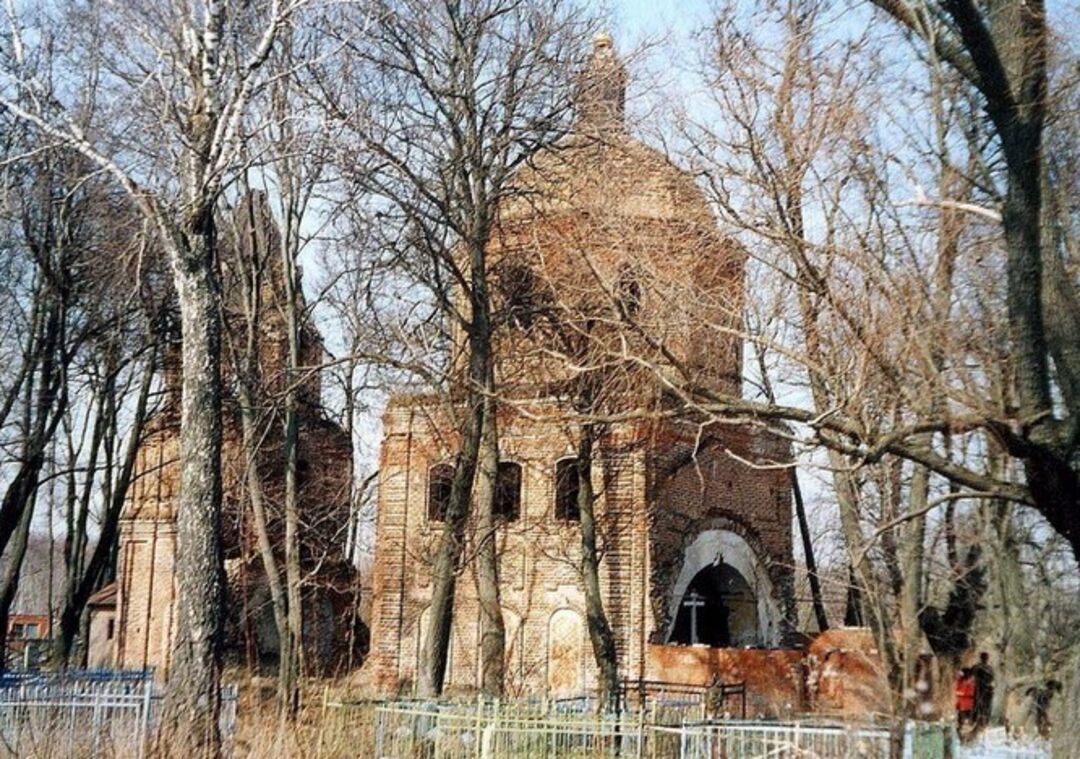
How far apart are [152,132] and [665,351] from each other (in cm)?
556

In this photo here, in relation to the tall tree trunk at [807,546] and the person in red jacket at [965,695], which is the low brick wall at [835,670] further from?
the person in red jacket at [965,695]

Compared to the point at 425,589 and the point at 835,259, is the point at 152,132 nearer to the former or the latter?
the point at 835,259

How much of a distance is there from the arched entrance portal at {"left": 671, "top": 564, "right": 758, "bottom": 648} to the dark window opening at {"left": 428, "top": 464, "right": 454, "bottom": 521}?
18.0 ft

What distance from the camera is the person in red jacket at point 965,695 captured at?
18.4 m

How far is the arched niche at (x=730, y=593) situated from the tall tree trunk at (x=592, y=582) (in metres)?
3.54

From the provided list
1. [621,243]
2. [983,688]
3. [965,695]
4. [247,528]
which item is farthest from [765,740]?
[247,528]

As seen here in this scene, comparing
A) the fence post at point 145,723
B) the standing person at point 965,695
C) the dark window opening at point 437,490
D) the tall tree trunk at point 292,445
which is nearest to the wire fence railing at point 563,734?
the fence post at point 145,723

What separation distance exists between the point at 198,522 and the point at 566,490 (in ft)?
47.6

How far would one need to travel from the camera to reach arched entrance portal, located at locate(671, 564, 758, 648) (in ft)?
86.7

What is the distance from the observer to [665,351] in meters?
10.7

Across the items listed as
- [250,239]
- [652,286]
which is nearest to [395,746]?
[652,286]

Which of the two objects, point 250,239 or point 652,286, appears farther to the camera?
point 250,239

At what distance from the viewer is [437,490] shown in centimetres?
2673

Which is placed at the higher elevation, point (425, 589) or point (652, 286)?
point (652, 286)
